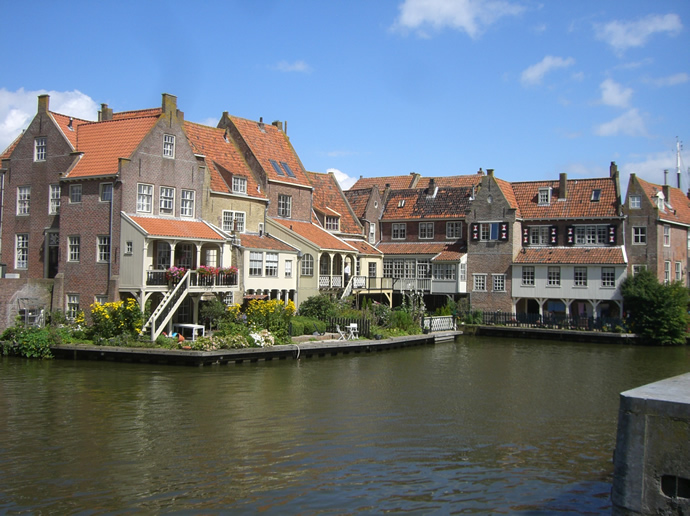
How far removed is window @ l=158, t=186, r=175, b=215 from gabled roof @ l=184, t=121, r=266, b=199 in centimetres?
359

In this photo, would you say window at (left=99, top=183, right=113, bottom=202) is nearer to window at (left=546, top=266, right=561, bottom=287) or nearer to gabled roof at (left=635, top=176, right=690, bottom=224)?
window at (left=546, top=266, right=561, bottom=287)

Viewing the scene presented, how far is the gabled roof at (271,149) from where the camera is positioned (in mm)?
46062

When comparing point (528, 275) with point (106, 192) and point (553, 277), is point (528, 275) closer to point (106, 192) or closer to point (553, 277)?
point (553, 277)

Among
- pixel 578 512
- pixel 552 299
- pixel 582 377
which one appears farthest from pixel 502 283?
pixel 578 512

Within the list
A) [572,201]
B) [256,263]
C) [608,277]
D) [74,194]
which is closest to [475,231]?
[572,201]

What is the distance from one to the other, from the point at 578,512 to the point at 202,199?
29218 mm

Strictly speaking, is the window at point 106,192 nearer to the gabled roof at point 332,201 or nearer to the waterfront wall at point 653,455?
the gabled roof at point 332,201

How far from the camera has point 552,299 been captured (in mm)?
51281

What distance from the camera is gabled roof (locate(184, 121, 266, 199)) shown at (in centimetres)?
4147

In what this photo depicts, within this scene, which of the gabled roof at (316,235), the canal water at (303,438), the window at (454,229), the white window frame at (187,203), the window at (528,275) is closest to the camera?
the canal water at (303,438)

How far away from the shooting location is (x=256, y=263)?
1565 inches

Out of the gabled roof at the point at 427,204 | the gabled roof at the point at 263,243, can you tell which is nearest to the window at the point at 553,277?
the gabled roof at the point at 427,204

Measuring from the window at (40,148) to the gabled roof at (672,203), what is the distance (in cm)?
3784

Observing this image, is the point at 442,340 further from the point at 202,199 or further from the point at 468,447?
the point at 468,447
